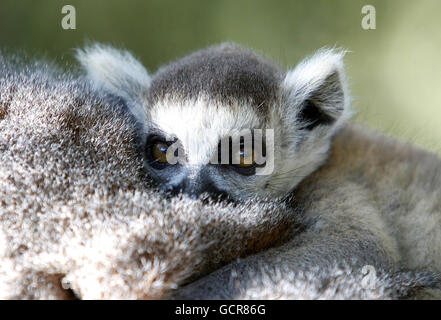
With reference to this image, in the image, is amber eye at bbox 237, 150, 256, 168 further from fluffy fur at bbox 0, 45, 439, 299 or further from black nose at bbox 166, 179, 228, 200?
fluffy fur at bbox 0, 45, 439, 299

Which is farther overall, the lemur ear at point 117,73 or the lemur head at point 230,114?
the lemur ear at point 117,73

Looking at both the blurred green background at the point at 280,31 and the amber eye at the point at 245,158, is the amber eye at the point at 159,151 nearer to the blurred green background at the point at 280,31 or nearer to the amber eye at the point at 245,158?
the amber eye at the point at 245,158

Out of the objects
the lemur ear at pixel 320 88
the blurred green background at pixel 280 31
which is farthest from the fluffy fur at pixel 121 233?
the blurred green background at pixel 280 31

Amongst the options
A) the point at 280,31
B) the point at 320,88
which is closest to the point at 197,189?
the point at 320,88

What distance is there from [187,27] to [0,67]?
8.01 feet

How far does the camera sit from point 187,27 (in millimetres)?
3883

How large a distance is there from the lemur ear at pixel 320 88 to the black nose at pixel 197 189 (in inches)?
22.1

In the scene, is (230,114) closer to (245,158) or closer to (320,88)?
(245,158)

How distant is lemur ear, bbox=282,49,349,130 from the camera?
196 cm

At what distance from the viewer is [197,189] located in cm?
156

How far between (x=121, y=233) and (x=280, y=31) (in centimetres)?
307

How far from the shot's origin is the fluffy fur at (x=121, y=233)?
3.47 ft
